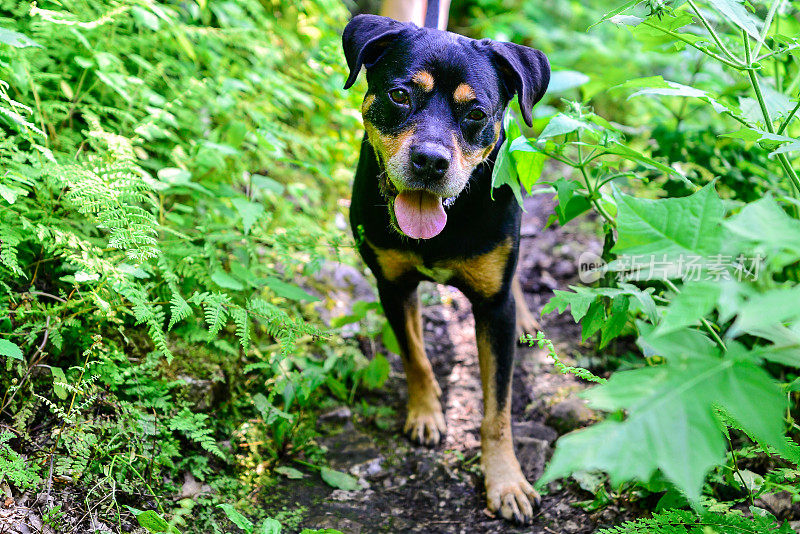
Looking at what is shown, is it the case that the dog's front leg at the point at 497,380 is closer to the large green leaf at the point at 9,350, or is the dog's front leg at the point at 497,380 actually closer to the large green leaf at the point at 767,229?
the large green leaf at the point at 767,229

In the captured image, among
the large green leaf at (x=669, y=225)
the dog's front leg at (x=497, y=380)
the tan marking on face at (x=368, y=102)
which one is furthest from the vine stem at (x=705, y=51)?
the dog's front leg at (x=497, y=380)

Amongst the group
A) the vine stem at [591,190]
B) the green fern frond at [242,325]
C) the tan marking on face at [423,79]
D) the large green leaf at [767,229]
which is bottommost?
the green fern frond at [242,325]

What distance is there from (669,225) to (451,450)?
2.27 metres

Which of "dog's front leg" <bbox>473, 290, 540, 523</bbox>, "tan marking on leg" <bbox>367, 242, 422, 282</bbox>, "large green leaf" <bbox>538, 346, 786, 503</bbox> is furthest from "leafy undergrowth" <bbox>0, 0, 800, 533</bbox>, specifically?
"tan marking on leg" <bbox>367, 242, 422, 282</bbox>

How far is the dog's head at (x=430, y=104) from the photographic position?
2.58 meters

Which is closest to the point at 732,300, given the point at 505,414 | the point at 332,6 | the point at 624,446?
the point at 624,446

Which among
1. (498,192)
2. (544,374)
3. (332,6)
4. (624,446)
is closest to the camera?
(624,446)

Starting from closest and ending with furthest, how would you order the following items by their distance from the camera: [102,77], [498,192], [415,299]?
[498,192] < [102,77] < [415,299]

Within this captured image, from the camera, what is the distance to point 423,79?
8.75ft

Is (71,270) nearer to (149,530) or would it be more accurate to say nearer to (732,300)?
(149,530)

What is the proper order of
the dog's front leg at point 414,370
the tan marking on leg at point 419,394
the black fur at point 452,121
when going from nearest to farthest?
the black fur at point 452,121, the dog's front leg at point 414,370, the tan marking on leg at point 419,394

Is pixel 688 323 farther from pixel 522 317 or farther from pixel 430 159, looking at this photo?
pixel 522 317

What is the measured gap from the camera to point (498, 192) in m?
2.92

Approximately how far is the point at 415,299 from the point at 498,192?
976 mm
